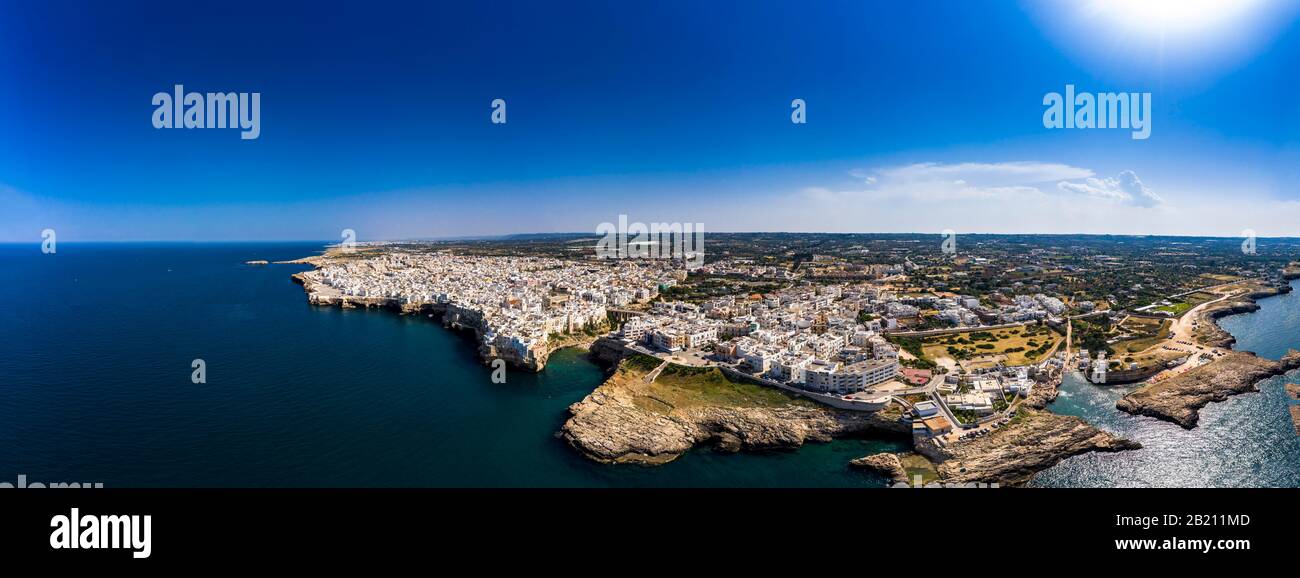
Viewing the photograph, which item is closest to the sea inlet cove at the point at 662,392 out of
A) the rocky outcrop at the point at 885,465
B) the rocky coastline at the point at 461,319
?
the rocky outcrop at the point at 885,465

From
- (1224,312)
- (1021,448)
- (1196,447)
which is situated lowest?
(1196,447)

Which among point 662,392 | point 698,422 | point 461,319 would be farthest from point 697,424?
point 461,319

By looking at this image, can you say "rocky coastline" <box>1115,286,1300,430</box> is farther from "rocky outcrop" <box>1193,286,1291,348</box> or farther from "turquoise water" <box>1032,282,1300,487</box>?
"rocky outcrop" <box>1193,286,1291,348</box>

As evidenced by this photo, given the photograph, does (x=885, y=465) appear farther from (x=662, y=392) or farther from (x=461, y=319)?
(x=461, y=319)

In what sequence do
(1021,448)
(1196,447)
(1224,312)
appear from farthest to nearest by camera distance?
(1224,312), (1196,447), (1021,448)

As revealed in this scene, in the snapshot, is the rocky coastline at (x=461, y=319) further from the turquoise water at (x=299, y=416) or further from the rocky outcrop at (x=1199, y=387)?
the rocky outcrop at (x=1199, y=387)
